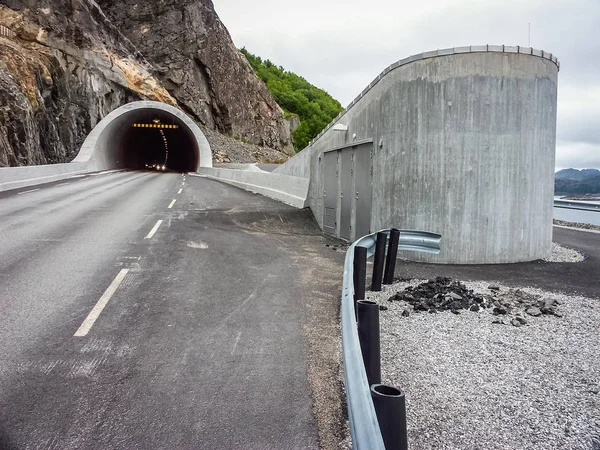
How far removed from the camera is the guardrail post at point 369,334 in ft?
10.9

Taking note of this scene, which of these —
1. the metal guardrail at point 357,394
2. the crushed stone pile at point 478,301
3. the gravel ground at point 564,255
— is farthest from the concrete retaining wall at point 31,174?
the metal guardrail at point 357,394

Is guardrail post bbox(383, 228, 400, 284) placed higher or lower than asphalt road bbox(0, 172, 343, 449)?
higher

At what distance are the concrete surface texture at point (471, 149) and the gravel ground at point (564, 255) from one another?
0.90 meters

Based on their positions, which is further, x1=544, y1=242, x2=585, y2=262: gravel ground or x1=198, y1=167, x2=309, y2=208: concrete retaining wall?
x1=198, y1=167, x2=309, y2=208: concrete retaining wall

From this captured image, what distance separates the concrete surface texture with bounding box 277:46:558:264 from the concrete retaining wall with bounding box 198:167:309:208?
23.7 ft

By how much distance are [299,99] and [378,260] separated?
118 meters

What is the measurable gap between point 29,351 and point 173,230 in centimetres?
712

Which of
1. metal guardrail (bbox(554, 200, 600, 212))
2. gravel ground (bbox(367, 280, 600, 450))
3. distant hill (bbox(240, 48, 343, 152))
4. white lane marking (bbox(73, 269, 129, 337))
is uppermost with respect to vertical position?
distant hill (bbox(240, 48, 343, 152))

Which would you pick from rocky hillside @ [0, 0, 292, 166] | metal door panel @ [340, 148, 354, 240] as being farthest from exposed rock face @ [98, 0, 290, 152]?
metal door panel @ [340, 148, 354, 240]

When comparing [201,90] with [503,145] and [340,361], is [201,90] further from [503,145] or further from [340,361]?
[340,361]

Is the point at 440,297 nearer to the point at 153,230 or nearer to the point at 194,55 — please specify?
the point at 153,230

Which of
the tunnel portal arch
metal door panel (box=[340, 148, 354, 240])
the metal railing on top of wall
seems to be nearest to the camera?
the metal railing on top of wall

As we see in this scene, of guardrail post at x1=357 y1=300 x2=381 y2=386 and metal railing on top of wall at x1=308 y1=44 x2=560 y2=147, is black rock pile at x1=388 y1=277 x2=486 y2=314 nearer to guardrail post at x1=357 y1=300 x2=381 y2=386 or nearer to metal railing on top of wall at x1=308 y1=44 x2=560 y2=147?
guardrail post at x1=357 y1=300 x2=381 y2=386

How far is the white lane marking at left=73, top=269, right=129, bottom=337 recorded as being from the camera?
512 cm
